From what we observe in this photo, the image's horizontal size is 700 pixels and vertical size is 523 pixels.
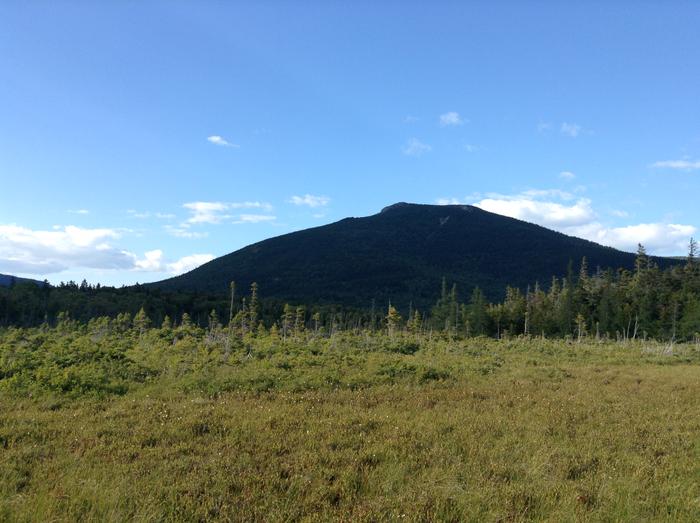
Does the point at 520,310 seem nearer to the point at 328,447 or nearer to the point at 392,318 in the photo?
the point at 392,318

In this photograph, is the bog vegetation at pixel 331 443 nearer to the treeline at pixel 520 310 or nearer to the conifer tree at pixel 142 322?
the conifer tree at pixel 142 322

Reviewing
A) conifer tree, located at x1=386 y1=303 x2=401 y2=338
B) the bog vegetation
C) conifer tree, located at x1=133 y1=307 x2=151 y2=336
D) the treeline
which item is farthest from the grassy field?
the treeline

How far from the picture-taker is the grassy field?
5.38 meters

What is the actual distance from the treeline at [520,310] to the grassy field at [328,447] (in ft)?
134

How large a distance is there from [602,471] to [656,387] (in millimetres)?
11723

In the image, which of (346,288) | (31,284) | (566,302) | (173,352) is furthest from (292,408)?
(346,288)

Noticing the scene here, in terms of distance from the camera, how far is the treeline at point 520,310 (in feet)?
204

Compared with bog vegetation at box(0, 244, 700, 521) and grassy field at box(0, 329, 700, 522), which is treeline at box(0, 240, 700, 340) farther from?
grassy field at box(0, 329, 700, 522)

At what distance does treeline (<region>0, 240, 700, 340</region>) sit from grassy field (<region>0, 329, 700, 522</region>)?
1606 inches

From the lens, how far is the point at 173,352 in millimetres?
20812

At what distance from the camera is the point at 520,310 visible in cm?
7625

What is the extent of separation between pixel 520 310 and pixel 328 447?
245 ft

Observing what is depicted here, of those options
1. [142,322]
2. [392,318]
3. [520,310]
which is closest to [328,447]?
[142,322]

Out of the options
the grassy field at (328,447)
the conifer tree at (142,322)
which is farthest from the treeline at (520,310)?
the grassy field at (328,447)
